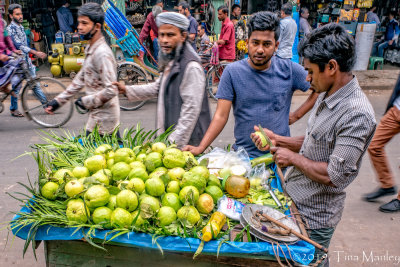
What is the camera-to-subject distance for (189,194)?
1849 mm

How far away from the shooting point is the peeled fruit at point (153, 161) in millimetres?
2096

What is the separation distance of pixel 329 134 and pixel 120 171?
3.72 ft

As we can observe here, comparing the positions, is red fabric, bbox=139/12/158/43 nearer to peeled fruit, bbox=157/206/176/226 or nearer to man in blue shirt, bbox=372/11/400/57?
peeled fruit, bbox=157/206/176/226

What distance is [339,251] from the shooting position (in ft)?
10.5

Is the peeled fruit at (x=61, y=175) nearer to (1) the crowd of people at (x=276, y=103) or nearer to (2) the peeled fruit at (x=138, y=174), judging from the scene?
(2) the peeled fruit at (x=138, y=174)

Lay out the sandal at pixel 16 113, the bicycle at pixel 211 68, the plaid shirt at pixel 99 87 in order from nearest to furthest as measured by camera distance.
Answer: the plaid shirt at pixel 99 87, the sandal at pixel 16 113, the bicycle at pixel 211 68

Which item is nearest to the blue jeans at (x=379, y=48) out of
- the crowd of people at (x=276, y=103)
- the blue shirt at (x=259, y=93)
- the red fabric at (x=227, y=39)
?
the red fabric at (x=227, y=39)

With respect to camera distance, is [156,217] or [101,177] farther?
[101,177]

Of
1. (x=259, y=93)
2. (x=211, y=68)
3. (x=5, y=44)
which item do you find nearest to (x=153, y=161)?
(x=259, y=93)

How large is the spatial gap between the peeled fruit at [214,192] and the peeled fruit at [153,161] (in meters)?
0.34

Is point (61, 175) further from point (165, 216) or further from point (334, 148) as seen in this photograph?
point (334, 148)

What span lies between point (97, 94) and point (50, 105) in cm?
54

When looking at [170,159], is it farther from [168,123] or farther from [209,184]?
[168,123]

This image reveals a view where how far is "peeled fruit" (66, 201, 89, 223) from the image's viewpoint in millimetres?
1768
